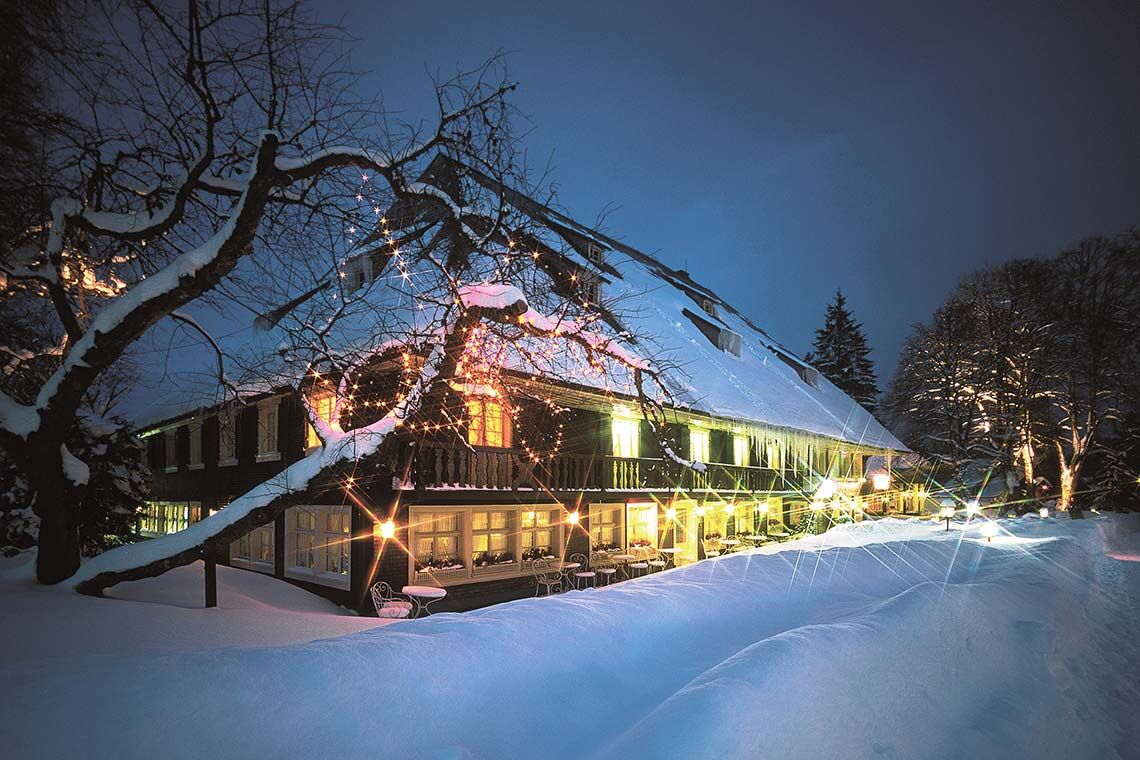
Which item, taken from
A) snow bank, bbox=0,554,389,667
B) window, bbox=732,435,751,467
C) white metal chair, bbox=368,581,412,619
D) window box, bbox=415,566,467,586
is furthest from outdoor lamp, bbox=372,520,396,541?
window, bbox=732,435,751,467

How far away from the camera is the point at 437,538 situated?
Result: 1423 centimetres

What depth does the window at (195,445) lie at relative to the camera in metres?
20.2

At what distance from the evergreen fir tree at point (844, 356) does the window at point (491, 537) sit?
4456 cm

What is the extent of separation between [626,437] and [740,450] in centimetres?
749

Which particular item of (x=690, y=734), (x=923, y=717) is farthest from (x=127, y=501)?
(x=923, y=717)

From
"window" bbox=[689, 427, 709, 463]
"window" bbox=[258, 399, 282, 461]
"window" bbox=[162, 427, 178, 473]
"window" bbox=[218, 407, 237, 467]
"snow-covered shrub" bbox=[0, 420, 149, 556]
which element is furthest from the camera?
"window" bbox=[162, 427, 178, 473]

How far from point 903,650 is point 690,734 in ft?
10.3

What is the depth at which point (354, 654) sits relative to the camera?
14.2 feet

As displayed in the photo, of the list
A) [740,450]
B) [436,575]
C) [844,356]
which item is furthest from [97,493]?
[844,356]

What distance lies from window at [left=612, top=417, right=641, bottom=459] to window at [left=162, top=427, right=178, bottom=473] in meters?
16.0

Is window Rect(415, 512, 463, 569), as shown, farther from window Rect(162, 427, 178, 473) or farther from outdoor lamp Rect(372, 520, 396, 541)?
window Rect(162, 427, 178, 473)

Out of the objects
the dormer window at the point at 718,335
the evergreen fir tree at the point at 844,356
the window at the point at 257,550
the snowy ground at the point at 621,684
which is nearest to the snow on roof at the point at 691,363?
the dormer window at the point at 718,335

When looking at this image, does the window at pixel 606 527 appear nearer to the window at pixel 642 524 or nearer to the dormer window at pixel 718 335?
the window at pixel 642 524

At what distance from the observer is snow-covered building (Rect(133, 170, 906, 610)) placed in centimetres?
1260
